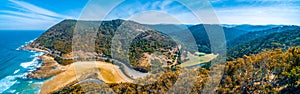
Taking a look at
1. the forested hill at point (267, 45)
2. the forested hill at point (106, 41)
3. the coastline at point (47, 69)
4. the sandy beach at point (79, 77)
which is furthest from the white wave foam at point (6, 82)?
the forested hill at point (267, 45)

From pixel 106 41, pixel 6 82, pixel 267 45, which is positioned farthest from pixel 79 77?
pixel 267 45

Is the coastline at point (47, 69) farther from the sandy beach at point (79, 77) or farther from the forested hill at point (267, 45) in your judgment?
the forested hill at point (267, 45)

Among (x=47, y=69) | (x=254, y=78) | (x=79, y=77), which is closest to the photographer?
(x=254, y=78)

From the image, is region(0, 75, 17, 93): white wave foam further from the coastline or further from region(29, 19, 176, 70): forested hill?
region(29, 19, 176, 70): forested hill

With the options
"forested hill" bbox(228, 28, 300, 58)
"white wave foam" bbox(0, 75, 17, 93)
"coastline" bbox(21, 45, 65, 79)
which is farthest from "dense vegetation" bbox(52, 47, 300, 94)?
"forested hill" bbox(228, 28, 300, 58)

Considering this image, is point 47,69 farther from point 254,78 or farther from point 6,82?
point 254,78

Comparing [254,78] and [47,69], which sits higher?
[254,78]

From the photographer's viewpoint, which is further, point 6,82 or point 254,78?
point 6,82

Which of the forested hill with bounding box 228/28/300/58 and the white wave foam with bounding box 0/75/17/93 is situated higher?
the forested hill with bounding box 228/28/300/58

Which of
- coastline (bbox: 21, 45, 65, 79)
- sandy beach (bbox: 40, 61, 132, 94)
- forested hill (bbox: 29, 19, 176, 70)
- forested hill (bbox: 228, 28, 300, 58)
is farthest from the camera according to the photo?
forested hill (bbox: 29, 19, 176, 70)

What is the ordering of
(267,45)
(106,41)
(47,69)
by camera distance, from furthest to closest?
1. (106,41)
2. (267,45)
3. (47,69)

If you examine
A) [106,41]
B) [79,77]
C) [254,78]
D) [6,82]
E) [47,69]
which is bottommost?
[6,82]

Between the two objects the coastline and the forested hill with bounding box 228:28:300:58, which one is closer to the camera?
the coastline
